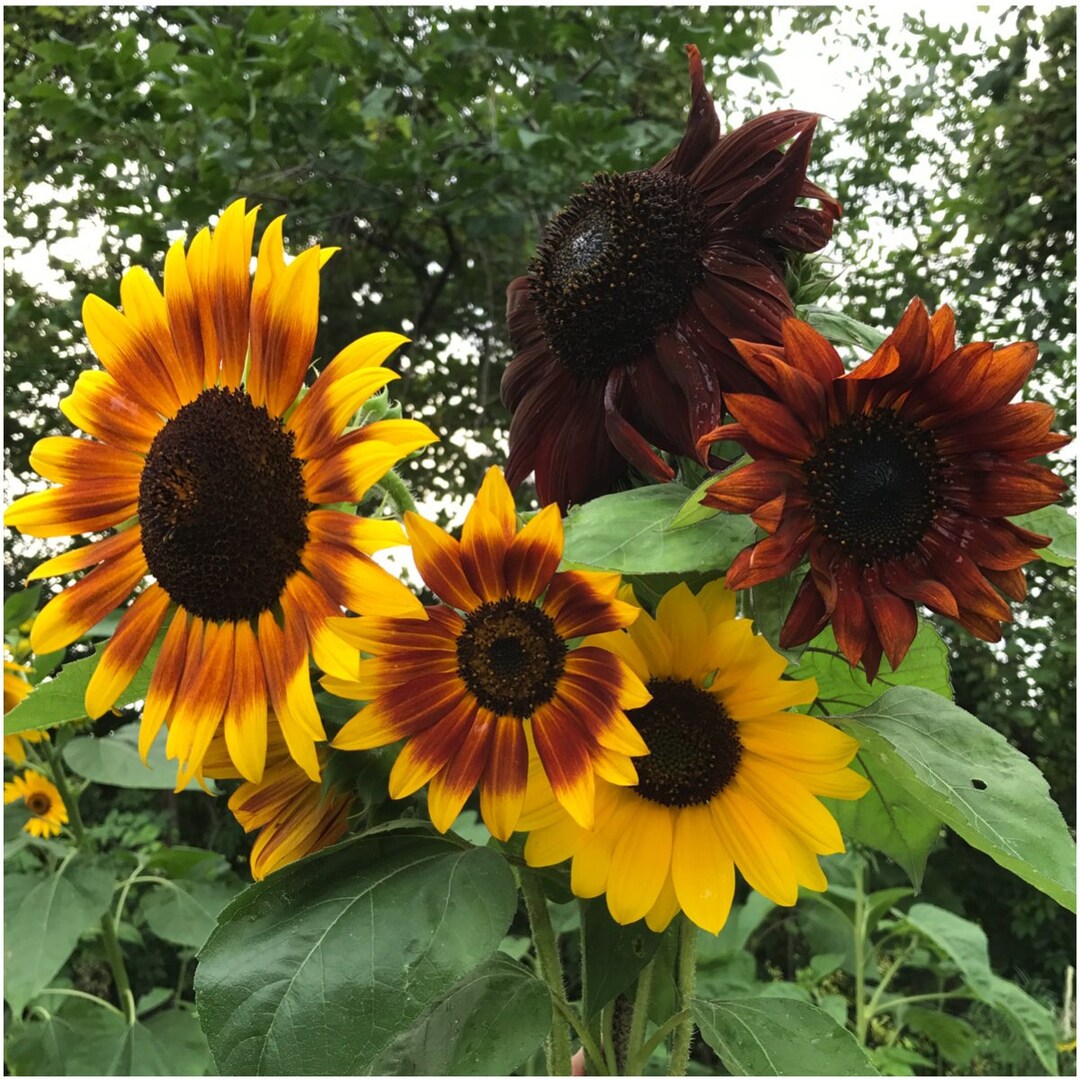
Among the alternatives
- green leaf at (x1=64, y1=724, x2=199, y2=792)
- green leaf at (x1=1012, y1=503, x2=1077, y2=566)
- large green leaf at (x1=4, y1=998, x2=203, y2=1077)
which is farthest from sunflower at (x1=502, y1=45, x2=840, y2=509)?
large green leaf at (x1=4, y1=998, x2=203, y2=1077)

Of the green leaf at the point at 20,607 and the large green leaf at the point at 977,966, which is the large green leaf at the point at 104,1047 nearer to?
the green leaf at the point at 20,607

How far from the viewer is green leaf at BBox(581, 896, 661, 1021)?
34 cm

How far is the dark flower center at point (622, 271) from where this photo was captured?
1.09 ft

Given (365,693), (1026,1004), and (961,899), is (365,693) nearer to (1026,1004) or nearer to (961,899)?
A: (1026,1004)

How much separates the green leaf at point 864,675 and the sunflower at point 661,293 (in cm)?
11

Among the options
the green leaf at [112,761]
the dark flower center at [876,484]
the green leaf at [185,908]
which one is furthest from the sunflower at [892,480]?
the green leaf at [185,908]

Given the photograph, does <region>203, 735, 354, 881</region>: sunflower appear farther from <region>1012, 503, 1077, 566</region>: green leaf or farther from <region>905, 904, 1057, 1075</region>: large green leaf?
<region>905, 904, 1057, 1075</region>: large green leaf

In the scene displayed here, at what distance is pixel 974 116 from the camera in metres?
1.74

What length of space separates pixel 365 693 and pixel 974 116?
1.87 meters

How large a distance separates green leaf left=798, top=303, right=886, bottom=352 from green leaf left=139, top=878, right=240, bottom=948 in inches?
31.5

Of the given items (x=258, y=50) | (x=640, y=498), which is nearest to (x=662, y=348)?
(x=640, y=498)

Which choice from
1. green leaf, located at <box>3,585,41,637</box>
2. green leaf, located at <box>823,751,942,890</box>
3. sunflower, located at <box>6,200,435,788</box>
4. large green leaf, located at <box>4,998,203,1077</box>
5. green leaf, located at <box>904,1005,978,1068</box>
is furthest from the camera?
green leaf, located at <box>904,1005,978,1068</box>

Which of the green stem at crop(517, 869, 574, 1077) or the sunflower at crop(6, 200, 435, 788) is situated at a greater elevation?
the sunflower at crop(6, 200, 435, 788)

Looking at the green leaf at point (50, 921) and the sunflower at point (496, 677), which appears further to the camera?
the green leaf at point (50, 921)
